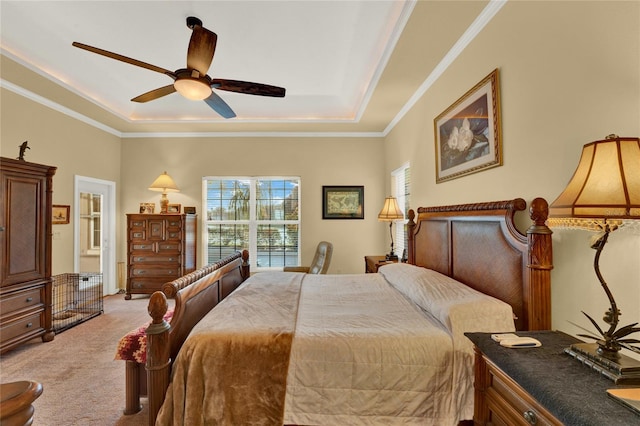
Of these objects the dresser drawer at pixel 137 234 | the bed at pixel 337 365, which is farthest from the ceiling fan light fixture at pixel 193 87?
the dresser drawer at pixel 137 234

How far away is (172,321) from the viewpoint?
1.60 metres

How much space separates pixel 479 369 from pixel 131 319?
411cm

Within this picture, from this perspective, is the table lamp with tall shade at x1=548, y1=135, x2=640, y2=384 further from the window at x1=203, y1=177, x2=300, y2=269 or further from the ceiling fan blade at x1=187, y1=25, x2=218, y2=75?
the window at x1=203, y1=177, x2=300, y2=269

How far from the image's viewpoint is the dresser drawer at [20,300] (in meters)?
2.61

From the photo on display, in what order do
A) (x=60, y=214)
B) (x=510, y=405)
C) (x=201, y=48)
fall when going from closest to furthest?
(x=510, y=405), (x=201, y=48), (x=60, y=214)

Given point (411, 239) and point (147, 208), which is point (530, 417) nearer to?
point (411, 239)

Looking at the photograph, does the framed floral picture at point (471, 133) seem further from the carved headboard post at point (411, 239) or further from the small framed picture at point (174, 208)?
the small framed picture at point (174, 208)

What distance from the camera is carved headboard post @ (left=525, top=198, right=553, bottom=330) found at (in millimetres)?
1447

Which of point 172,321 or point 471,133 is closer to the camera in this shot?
point 172,321

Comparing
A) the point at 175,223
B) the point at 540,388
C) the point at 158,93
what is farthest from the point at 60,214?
the point at 540,388

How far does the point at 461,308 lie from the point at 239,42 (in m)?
3.20

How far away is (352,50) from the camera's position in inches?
119

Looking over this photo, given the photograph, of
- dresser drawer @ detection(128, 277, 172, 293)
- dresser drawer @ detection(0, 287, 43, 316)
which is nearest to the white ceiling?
dresser drawer @ detection(0, 287, 43, 316)

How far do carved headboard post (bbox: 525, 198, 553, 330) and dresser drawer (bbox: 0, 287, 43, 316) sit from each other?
4.28 metres
